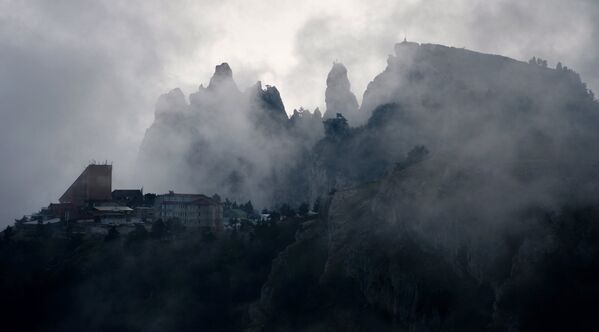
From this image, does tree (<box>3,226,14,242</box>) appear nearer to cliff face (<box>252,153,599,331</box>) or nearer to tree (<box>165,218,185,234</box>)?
tree (<box>165,218,185,234</box>)

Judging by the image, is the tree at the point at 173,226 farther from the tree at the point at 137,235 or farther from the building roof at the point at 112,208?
the building roof at the point at 112,208

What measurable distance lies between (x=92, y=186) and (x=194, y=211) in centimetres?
2363

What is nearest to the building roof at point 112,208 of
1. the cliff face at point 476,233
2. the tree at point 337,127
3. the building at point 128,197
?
the building at point 128,197

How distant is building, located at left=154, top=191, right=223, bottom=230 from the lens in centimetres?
13850

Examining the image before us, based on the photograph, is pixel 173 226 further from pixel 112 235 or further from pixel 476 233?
pixel 476 233

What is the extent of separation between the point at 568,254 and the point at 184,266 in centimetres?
6528

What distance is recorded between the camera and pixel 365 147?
17175 centimetres

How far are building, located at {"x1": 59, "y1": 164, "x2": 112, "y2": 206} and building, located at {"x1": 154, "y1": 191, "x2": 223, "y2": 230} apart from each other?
14933 mm

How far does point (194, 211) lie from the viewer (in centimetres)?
13975

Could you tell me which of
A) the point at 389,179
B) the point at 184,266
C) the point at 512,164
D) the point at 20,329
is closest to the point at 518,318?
the point at 512,164

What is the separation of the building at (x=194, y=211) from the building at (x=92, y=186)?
49.0 feet

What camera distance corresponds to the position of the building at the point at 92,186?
149 m

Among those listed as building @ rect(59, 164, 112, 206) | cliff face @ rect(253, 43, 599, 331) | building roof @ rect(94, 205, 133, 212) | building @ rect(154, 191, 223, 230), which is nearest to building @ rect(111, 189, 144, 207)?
building @ rect(59, 164, 112, 206)

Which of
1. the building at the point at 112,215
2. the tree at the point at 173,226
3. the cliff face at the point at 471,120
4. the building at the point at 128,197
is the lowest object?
the tree at the point at 173,226
